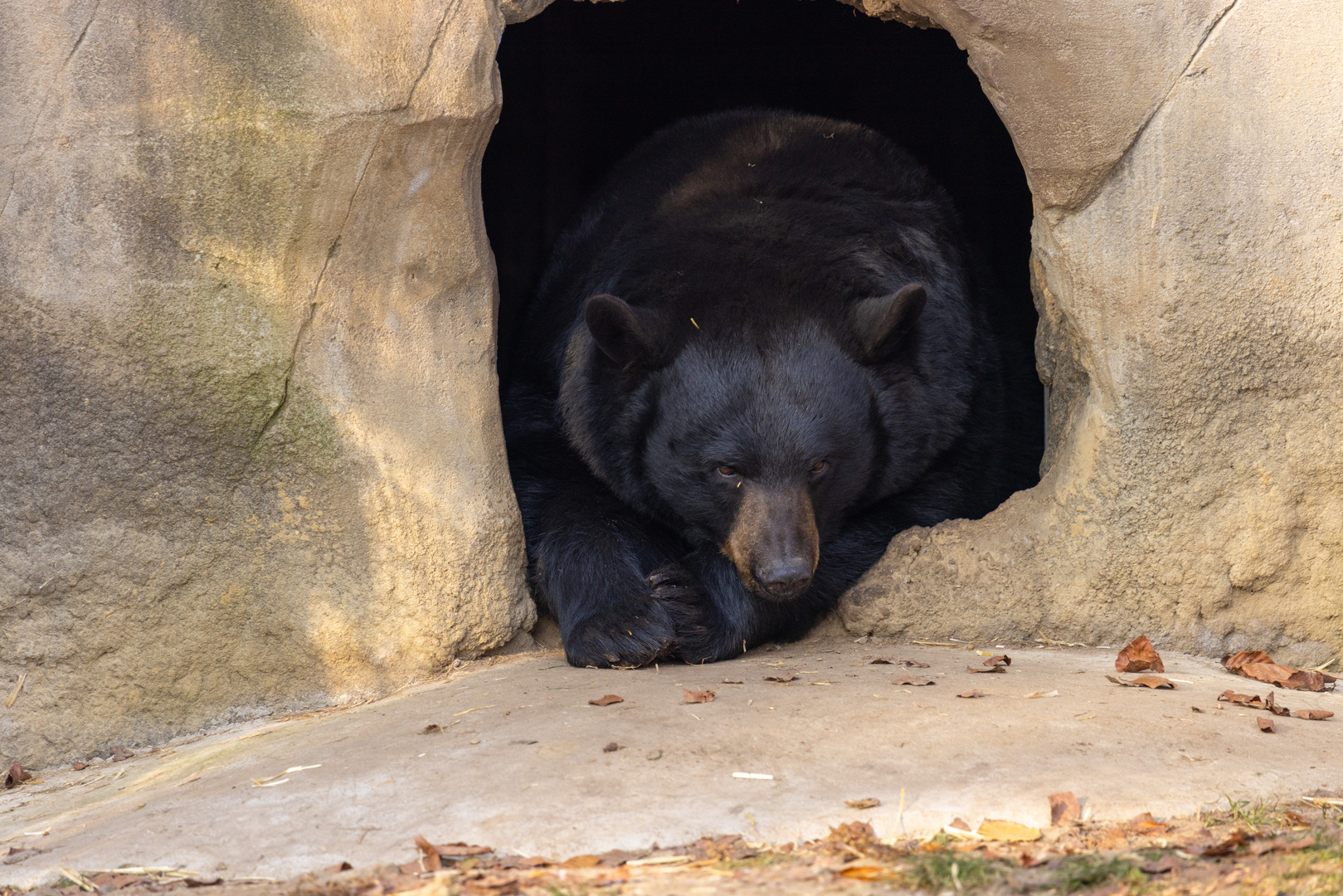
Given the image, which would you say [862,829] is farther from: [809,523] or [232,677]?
[232,677]

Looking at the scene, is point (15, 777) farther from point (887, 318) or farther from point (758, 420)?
point (887, 318)

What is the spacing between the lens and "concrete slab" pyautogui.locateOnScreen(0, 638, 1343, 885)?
246 centimetres

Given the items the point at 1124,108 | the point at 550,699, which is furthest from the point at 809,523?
the point at 1124,108

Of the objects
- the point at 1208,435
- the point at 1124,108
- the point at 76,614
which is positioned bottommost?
the point at 76,614

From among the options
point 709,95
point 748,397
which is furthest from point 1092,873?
point 709,95

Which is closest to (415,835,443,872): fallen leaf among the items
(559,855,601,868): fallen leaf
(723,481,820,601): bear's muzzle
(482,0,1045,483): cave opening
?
(559,855,601,868): fallen leaf

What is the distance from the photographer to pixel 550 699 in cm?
335

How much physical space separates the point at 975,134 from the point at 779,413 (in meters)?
3.70

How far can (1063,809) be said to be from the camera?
7.96ft

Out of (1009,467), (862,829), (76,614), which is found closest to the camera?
(862,829)

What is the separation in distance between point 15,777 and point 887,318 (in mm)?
3130

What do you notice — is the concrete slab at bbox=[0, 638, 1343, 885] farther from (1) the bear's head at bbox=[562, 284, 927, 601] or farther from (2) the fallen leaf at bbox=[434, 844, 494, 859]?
(1) the bear's head at bbox=[562, 284, 927, 601]

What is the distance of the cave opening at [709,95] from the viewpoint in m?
6.89

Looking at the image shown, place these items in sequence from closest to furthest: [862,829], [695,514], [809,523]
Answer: [862,829]
[809,523]
[695,514]
